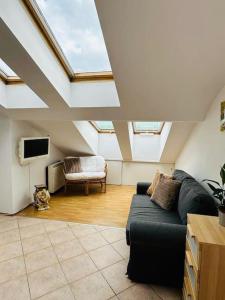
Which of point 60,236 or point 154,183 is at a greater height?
point 154,183

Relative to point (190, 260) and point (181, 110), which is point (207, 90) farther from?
point (190, 260)

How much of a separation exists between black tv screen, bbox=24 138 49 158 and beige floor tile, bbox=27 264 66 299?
1992 mm

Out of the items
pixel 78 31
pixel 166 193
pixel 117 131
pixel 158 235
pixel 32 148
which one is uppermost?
pixel 78 31

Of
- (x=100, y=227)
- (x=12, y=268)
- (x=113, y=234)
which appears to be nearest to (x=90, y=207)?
(x=100, y=227)

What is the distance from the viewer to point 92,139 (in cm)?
471

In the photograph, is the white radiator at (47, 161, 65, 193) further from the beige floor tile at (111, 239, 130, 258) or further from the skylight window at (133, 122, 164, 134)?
the beige floor tile at (111, 239, 130, 258)

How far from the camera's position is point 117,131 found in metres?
3.60

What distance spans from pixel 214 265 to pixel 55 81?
7.19 ft

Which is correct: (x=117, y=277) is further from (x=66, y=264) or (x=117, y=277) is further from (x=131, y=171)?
(x=131, y=171)

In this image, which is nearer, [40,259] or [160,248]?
[160,248]

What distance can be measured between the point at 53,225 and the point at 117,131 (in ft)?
6.31

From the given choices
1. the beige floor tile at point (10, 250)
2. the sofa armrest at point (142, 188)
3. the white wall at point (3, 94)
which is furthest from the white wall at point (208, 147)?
the white wall at point (3, 94)

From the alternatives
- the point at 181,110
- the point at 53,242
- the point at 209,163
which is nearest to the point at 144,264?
the point at 53,242

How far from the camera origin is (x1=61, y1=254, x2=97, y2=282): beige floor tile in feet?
6.35
